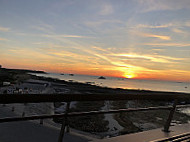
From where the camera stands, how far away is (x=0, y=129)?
244 inches

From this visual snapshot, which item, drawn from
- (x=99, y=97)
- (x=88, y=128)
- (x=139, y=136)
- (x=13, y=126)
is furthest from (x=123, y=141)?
(x=88, y=128)

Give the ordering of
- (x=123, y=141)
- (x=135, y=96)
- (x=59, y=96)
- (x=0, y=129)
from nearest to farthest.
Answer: (x=59, y=96), (x=135, y=96), (x=123, y=141), (x=0, y=129)

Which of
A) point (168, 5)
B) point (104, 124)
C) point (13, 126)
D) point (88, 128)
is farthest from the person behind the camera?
point (104, 124)

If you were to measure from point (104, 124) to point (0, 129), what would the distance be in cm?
818

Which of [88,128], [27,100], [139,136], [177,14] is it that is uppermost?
[177,14]

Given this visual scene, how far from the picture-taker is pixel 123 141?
7.12ft

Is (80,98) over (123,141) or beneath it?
over

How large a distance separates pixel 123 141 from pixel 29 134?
5.65 m

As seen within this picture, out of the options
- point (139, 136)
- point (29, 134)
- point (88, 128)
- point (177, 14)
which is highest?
point (177, 14)

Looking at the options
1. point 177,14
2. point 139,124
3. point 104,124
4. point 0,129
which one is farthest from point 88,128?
point 177,14

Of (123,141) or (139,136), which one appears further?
(139,136)

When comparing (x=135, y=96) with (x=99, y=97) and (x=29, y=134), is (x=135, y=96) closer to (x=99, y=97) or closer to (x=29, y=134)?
(x=99, y=97)

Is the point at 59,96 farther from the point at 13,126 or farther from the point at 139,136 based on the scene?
the point at 13,126

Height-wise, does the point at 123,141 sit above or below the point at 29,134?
above
